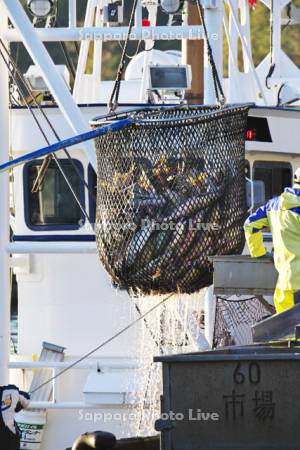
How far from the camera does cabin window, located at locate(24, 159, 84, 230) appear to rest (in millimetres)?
14539

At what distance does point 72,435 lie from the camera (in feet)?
44.3

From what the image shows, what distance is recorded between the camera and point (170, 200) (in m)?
9.74

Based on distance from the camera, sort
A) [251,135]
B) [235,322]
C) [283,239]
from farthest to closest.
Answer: [251,135], [235,322], [283,239]

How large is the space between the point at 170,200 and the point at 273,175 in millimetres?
4934

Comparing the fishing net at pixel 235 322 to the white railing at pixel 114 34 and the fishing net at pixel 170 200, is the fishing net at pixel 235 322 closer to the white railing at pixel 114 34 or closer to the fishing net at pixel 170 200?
the fishing net at pixel 170 200

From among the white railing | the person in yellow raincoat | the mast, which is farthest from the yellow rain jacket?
the white railing

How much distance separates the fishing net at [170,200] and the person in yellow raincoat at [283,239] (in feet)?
0.87

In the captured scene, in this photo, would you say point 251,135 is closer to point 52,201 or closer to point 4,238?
point 52,201

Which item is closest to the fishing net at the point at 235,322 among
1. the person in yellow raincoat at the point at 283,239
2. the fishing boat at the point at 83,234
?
the fishing boat at the point at 83,234

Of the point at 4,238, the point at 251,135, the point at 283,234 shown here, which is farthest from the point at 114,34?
the point at 283,234

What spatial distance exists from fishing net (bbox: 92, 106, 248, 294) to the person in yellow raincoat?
264mm

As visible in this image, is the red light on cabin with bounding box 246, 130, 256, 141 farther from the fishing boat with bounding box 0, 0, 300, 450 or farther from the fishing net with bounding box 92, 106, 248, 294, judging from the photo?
the fishing net with bounding box 92, 106, 248, 294

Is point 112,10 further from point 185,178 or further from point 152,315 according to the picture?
point 185,178

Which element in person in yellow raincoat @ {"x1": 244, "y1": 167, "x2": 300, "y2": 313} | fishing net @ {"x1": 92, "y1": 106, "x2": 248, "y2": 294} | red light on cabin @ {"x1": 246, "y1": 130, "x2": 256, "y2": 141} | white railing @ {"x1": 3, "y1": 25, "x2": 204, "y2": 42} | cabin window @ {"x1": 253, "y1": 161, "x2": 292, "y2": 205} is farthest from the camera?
cabin window @ {"x1": 253, "y1": 161, "x2": 292, "y2": 205}
